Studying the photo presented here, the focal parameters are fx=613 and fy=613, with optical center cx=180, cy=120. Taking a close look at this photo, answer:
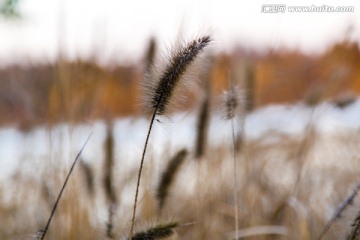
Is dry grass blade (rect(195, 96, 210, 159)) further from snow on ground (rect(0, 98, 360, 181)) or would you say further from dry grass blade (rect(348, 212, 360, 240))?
dry grass blade (rect(348, 212, 360, 240))

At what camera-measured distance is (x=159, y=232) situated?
1.00 meters

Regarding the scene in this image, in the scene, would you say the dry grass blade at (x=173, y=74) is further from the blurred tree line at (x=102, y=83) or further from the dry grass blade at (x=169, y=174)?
the dry grass blade at (x=169, y=174)

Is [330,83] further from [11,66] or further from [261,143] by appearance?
[11,66]

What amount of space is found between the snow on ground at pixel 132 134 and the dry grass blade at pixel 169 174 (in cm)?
19

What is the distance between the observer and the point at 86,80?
1.62 meters

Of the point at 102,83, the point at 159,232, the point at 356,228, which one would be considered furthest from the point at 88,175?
the point at 356,228

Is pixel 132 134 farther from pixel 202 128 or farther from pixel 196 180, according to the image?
pixel 202 128

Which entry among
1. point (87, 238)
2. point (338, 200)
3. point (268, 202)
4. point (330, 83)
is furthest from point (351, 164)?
point (87, 238)

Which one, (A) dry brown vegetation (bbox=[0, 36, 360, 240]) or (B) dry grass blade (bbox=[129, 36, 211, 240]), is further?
(A) dry brown vegetation (bbox=[0, 36, 360, 240])

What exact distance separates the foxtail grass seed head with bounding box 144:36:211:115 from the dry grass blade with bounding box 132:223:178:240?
7.3 inches

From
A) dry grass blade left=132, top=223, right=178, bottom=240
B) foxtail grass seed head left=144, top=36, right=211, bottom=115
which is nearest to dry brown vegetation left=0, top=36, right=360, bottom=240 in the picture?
dry grass blade left=132, top=223, right=178, bottom=240

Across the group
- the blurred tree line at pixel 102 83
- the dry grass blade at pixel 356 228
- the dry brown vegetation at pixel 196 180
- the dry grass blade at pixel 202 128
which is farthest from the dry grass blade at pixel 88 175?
the dry grass blade at pixel 356 228

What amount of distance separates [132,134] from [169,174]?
1066 mm

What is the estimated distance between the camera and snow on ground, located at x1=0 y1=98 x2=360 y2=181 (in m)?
1.61
